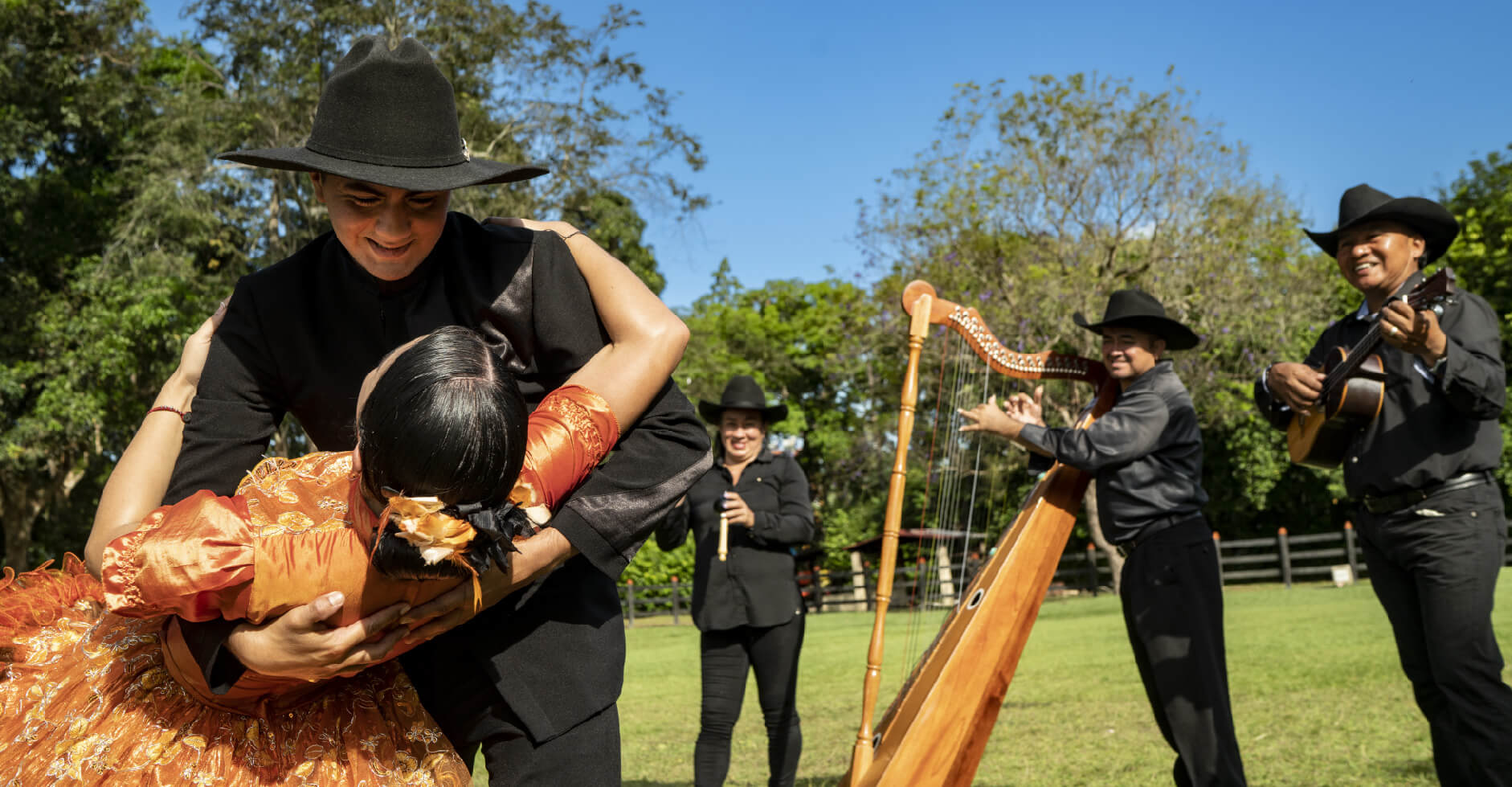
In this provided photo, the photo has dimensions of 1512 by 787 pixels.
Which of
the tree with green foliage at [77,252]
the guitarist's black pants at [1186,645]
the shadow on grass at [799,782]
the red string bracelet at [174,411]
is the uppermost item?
the tree with green foliage at [77,252]

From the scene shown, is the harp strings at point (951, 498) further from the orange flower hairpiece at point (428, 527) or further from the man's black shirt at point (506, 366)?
the orange flower hairpiece at point (428, 527)

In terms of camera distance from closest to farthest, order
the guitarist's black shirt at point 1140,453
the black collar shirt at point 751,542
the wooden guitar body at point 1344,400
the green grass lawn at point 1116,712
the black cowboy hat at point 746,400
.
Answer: the wooden guitar body at point 1344,400, the guitarist's black shirt at point 1140,453, the green grass lawn at point 1116,712, the black collar shirt at point 751,542, the black cowboy hat at point 746,400

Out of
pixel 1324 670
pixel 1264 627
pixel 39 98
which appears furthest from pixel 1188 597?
pixel 39 98

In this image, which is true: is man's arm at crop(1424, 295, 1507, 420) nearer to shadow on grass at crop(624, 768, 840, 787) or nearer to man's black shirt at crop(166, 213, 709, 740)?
man's black shirt at crop(166, 213, 709, 740)

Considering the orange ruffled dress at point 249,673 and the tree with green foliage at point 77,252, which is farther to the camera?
the tree with green foliage at point 77,252

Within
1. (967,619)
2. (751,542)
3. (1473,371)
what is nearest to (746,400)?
(751,542)

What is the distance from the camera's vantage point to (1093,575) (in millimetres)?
25094

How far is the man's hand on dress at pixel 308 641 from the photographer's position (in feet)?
5.49

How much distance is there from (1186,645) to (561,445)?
353 cm

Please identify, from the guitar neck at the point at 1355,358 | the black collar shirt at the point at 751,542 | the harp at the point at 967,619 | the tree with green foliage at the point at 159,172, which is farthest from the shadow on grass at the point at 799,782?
the tree with green foliage at the point at 159,172

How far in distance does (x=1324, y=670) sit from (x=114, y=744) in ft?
28.8

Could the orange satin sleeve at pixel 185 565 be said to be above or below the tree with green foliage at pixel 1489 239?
below

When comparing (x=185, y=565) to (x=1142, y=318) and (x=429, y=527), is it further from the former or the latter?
(x=1142, y=318)

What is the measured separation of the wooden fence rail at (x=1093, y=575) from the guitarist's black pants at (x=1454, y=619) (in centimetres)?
1750
